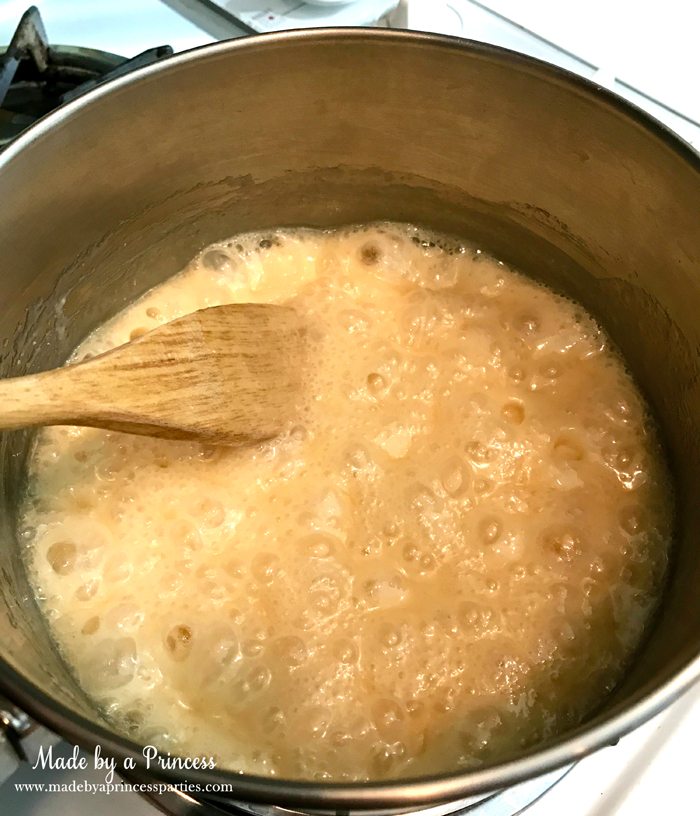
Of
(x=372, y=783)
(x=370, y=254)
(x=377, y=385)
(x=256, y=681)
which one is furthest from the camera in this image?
(x=370, y=254)

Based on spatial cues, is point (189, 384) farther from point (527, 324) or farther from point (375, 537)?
point (527, 324)

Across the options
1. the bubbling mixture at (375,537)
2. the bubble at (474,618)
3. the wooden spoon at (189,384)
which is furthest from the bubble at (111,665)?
the bubble at (474,618)

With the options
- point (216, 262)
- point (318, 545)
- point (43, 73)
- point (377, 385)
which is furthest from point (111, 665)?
point (43, 73)

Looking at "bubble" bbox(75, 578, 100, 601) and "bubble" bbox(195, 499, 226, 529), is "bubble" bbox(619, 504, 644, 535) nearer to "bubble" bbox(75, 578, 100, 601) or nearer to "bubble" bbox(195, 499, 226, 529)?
"bubble" bbox(195, 499, 226, 529)

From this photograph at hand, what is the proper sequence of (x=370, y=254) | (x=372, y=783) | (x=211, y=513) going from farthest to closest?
(x=370, y=254), (x=211, y=513), (x=372, y=783)

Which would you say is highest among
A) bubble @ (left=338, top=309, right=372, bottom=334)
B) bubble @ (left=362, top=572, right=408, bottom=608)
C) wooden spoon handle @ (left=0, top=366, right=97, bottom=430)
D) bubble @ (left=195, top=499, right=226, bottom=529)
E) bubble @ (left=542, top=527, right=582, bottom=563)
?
bubble @ (left=338, top=309, right=372, bottom=334)

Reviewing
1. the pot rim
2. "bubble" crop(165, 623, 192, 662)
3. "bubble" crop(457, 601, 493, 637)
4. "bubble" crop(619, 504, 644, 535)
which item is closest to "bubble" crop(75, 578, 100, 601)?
"bubble" crop(165, 623, 192, 662)
